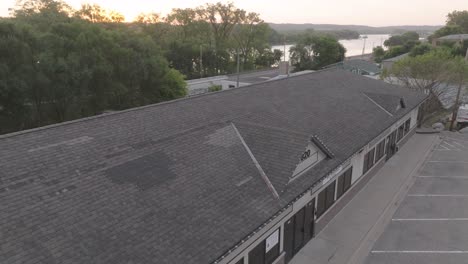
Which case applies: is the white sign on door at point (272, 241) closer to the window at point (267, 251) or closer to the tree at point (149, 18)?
the window at point (267, 251)

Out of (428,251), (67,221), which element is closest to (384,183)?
(428,251)

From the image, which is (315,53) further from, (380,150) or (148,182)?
(148,182)

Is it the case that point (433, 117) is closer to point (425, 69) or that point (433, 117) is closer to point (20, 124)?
Answer: point (425, 69)

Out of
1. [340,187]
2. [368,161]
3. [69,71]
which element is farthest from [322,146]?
[69,71]

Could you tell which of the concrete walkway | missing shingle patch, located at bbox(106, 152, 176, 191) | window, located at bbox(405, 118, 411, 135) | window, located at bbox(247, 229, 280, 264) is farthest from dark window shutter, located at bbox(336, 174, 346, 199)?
window, located at bbox(405, 118, 411, 135)

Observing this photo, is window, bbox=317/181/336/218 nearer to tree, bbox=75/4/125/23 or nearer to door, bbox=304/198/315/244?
door, bbox=304/198/315/244
